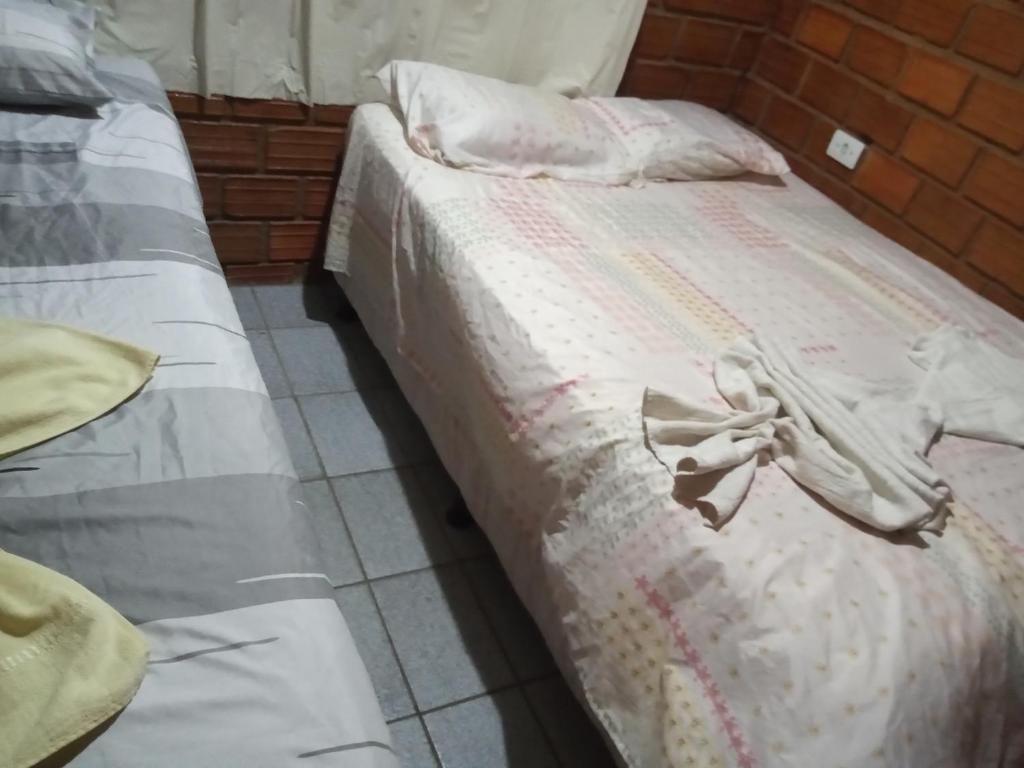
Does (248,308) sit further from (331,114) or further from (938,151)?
(938,151)

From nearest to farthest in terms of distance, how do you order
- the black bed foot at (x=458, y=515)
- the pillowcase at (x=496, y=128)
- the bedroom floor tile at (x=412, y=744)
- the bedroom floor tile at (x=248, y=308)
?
the bedroom floor tile at (x=412, y=744) < the black bed foot at (x=458, y=515) < the pillowcase at (x=496, y=128) < the bedroom floor tile at (x=248, y=308)

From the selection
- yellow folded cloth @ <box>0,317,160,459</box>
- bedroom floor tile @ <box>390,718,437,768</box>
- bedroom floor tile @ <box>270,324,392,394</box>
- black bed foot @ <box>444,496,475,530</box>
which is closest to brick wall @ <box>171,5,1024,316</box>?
bedroom floor tile @ <box>270,324,392,394</box>

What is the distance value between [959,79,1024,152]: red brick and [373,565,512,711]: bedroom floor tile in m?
1.83

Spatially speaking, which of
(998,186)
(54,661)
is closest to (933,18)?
(998,186)

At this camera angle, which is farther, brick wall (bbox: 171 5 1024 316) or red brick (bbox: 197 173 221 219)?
red brick (bbox: 197 173 221 219)

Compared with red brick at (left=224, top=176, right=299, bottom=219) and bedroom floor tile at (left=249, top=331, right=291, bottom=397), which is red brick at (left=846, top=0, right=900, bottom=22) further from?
bedroom floor tile at (left=249, top=331, right=291, bottom=397)

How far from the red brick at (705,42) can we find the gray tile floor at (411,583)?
1.53 m

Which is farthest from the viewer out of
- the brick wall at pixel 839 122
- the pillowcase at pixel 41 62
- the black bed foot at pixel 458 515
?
the brick wall at pixel 839 122

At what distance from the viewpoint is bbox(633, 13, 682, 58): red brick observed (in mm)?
2336

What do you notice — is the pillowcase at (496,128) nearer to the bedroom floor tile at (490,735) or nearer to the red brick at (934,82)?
the red brick at (934,82)

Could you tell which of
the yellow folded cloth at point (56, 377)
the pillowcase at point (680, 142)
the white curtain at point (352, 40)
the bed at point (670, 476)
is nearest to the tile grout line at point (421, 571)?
the bed at point (670, 476)

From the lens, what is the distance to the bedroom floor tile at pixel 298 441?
173cm

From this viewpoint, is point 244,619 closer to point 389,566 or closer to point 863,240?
point 389,566

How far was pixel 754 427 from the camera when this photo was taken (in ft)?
3.76
